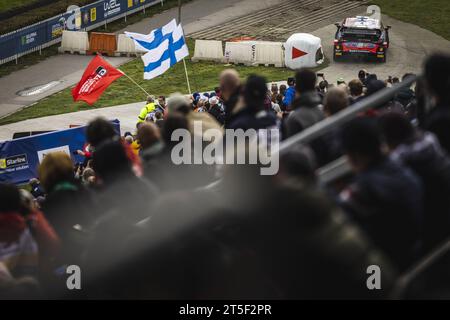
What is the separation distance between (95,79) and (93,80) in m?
0.05

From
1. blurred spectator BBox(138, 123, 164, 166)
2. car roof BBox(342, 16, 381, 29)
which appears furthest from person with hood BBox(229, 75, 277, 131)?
car roof BBox(342, 16, 381, 29)

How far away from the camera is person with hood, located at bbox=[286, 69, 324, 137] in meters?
8.21

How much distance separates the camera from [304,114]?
27.2 ft

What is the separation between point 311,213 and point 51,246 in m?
2.34

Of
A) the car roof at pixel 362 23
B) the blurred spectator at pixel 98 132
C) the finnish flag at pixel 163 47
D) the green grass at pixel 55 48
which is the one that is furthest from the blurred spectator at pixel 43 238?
the green grass at pixel 55 48

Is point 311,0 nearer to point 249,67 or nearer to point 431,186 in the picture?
point 249,67

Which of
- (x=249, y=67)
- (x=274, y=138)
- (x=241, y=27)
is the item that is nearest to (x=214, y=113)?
(x=274, y=138)

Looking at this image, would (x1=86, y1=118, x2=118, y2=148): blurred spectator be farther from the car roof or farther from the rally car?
the car roof

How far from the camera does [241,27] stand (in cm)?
3784

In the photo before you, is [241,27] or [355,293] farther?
[241,27]

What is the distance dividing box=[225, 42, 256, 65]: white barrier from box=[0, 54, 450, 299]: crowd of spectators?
26.0m

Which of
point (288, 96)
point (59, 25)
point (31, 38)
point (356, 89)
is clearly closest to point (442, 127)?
point (356, 89)

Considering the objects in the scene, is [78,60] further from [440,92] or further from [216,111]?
[440,92]

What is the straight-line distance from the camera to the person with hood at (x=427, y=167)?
6.47 meters
